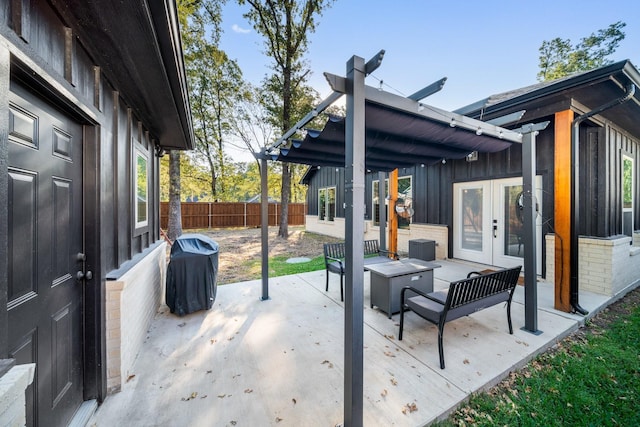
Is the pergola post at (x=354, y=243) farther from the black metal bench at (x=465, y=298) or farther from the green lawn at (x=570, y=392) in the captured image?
the black metal bench at (x=465, y=298)

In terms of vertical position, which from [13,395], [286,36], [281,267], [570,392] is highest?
[286,36]

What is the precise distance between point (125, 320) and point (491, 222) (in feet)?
22.4

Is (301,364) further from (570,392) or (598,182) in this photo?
(598,182)

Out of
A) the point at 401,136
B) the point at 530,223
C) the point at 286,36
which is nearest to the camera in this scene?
the point at 530,223

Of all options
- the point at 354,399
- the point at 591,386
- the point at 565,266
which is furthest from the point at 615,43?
the point at 354,399

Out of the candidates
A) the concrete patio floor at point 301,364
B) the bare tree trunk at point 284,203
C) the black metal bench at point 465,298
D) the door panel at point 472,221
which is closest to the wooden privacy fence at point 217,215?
the bare tree trunk at point 284,203

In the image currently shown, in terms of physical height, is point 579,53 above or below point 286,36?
above

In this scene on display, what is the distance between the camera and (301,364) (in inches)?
99.5

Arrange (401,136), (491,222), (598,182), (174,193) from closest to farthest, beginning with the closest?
(401,136) < (598,182) < (491,222) < (174,193)

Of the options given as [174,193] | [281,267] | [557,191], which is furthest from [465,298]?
[174,193]

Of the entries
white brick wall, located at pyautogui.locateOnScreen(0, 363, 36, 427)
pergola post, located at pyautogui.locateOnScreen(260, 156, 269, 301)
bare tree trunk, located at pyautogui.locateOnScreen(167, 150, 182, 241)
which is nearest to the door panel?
pergola post, located at pyautogui.locateOnScreen(260, 156, 269, 301)

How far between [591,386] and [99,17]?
4.79 meters

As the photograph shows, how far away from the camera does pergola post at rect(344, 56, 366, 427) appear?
1748 millimetres

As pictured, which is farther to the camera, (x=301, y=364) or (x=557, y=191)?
(x=557, y=191)
